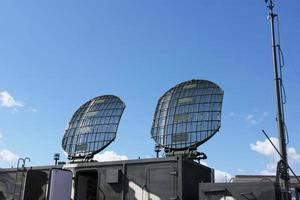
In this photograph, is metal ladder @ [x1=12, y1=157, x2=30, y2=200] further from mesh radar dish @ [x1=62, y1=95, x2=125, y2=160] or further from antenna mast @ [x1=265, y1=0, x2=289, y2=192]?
antenna mast @ [x1=265, y1=0, x2=289, y2=192]

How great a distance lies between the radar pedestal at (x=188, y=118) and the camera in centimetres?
1294

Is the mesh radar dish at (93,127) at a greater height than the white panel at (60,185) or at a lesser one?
greater

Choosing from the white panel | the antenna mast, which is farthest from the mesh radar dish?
the antenna mast

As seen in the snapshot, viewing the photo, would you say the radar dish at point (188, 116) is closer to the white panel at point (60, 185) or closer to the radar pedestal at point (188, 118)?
the radar pedestal at point (188, 118)

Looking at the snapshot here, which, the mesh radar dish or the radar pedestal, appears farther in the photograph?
the mesh radar dish

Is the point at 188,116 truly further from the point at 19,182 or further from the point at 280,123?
the point at 19,182

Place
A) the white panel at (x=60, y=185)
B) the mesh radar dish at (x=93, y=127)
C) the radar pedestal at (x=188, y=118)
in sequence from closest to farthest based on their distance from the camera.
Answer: the white panel at (x=60, y=185) < the radar pedestal at (x=188, y=118) < the mesh radar dish at (x=93, y=127)

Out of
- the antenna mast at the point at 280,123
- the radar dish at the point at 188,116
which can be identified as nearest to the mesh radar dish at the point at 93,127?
the radar dish at the point at 188,116

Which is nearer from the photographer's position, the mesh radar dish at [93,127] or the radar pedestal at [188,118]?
the radar pedestal at [188,118]

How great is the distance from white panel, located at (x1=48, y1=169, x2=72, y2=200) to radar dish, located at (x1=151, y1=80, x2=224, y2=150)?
3.18 meters

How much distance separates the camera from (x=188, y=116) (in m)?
13.3

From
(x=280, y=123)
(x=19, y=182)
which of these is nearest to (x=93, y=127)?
(x=19, y=182)

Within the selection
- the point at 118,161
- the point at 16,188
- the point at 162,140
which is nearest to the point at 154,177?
the point at 118,161

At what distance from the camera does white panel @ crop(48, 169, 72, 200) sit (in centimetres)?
1138
